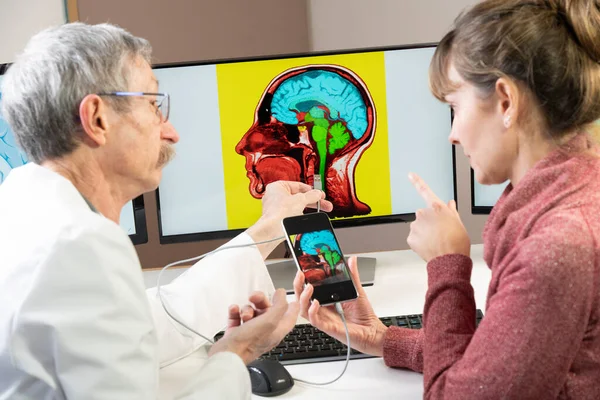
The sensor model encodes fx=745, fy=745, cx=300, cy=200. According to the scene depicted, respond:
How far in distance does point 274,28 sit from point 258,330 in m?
1.37

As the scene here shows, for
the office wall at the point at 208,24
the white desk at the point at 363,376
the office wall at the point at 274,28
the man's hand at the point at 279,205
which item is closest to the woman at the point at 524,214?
the white desk at the point at 363,376

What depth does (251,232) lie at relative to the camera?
1511mm

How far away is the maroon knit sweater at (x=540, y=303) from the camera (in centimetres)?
81

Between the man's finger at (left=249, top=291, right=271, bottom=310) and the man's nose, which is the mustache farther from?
the man's finger at (left=249, top=291, right=271, bottom=310)

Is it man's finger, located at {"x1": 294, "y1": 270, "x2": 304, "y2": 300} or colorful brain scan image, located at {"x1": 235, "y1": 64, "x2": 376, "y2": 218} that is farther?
colorful brain scan image, located at {"x1": 235, "y1": 64, "x2": 376, "y2": 218}

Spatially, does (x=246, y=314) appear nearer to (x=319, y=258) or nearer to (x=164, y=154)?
(x=319, y=258)

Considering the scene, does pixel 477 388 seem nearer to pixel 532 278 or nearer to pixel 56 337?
pixel 532 278

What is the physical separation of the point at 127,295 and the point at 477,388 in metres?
0.41

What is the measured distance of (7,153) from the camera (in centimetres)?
154

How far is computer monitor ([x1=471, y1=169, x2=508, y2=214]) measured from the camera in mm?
1637

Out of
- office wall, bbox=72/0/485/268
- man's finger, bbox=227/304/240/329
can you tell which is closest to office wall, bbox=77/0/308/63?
office wall, bbox=72/0/485/268

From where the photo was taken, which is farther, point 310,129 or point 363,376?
point 310,129

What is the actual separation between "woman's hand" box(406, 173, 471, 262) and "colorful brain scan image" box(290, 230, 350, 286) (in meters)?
0.19

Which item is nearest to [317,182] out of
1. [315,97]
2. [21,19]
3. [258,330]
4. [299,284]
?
[315,97]
